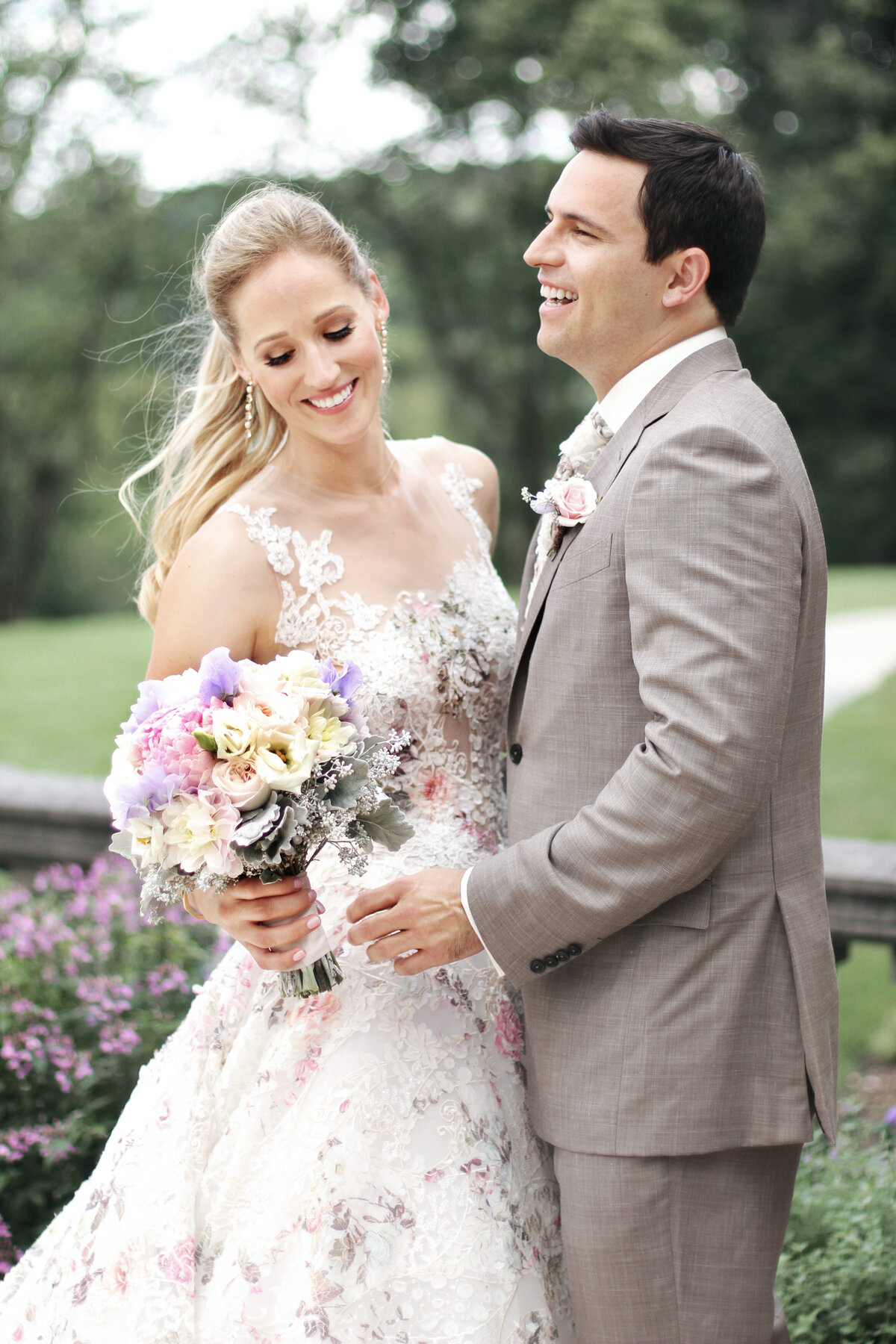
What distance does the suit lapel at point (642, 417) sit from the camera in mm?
2303

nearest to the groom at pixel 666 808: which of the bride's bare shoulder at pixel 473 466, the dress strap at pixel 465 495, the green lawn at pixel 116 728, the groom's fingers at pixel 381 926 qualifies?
the groom's fingers at pixel 381 926

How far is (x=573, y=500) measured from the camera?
7.63 feet

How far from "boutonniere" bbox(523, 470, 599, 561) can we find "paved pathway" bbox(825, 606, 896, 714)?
6197 millimetres

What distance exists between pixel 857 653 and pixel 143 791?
920cm

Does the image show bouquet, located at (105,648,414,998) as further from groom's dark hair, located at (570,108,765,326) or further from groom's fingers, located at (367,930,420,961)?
groom's dark hair, located at (570,108,765,326)

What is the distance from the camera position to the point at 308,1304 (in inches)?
87.9

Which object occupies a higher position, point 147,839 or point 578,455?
point 578,455

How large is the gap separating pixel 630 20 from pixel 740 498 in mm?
17156

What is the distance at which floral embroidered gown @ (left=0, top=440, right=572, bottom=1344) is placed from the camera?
89.4 inches

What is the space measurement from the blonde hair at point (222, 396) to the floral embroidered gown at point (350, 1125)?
14cm

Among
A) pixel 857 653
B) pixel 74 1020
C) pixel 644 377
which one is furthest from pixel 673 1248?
pixel 857 653

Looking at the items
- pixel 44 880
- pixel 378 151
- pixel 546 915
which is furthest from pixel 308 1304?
pixel 378 151

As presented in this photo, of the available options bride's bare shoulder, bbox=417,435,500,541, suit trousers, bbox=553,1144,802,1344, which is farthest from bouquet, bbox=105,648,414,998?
bride's bare shoulder, bbox=417,435,500,541

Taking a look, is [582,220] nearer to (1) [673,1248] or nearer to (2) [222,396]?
(2) [222,396]
